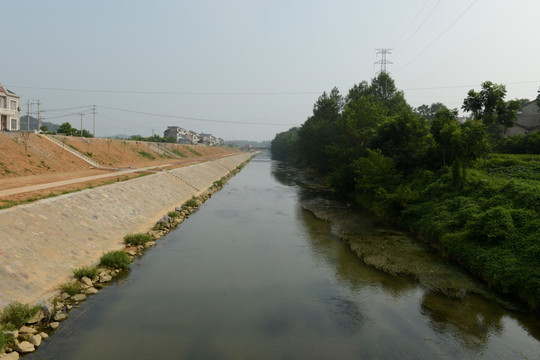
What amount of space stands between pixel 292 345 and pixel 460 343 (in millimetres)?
5922

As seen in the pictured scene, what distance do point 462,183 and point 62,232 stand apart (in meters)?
26.8

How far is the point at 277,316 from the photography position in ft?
42.6

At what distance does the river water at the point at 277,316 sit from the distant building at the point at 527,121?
146ft

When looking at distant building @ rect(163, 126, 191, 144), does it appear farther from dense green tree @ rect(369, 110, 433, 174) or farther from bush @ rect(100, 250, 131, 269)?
bush @ rect(100, 250, 131, 269)

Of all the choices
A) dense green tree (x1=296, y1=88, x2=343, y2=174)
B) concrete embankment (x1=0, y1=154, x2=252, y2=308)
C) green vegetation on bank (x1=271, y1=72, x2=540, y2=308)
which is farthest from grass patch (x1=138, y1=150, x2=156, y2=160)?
concrete embankment (x1=0, y1=154, x2=252, y2=308)

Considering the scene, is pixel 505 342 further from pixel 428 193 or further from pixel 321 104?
pixel 321 104

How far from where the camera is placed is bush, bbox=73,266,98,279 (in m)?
14.6

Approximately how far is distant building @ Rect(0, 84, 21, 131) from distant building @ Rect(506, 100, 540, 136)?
279 ft

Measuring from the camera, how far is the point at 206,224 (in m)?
27.3

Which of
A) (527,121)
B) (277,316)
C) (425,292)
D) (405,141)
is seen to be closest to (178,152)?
(405,141)

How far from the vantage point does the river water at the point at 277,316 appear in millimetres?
10867

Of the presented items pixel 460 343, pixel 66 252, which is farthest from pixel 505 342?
pixel 66 252

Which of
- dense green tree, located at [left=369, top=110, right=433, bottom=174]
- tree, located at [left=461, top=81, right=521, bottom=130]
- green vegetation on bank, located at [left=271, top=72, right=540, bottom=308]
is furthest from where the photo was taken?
dense green tree, located at [left=369, top=110, right=433, bottom=174]

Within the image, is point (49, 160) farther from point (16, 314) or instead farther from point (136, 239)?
point (16, 314)
